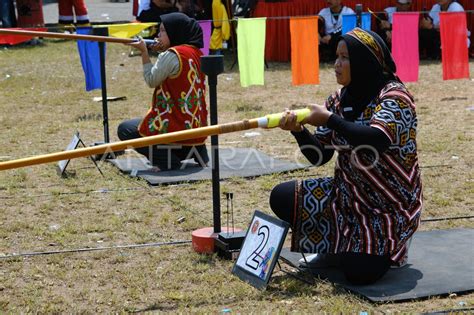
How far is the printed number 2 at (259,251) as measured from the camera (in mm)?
4717

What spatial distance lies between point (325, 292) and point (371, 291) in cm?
23

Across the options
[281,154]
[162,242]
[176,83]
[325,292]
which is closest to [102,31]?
[176,83]

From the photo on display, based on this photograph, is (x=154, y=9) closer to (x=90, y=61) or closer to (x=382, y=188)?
(x=90, y=61)

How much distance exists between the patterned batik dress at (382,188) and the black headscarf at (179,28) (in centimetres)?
300

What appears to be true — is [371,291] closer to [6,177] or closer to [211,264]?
[211,264]

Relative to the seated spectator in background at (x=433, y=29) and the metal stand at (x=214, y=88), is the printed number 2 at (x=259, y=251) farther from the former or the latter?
the seated spectator in background at (x=433, y=29)

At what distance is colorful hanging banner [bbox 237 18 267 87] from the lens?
10.4 m

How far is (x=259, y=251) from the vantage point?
4.75 meters

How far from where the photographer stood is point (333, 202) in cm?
487

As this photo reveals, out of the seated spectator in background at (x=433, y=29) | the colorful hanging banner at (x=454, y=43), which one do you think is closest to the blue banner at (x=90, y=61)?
the colorful hanging banner at (x=454, y=43)

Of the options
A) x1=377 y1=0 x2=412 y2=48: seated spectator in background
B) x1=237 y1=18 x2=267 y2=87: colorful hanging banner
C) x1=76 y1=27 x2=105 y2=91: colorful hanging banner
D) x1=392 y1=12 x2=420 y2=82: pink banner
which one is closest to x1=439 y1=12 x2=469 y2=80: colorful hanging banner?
x1=392 y1=12 x2=420 y2=82: pink banner

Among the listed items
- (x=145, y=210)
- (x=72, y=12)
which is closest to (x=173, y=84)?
(x=145, y=210)

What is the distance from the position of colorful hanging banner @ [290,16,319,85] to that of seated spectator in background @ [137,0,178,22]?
4554 millimetres

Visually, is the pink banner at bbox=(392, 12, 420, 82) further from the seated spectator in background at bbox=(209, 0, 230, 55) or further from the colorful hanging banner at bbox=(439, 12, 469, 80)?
the seated spectator in background at bbox=(209, 0, 230, 55)
